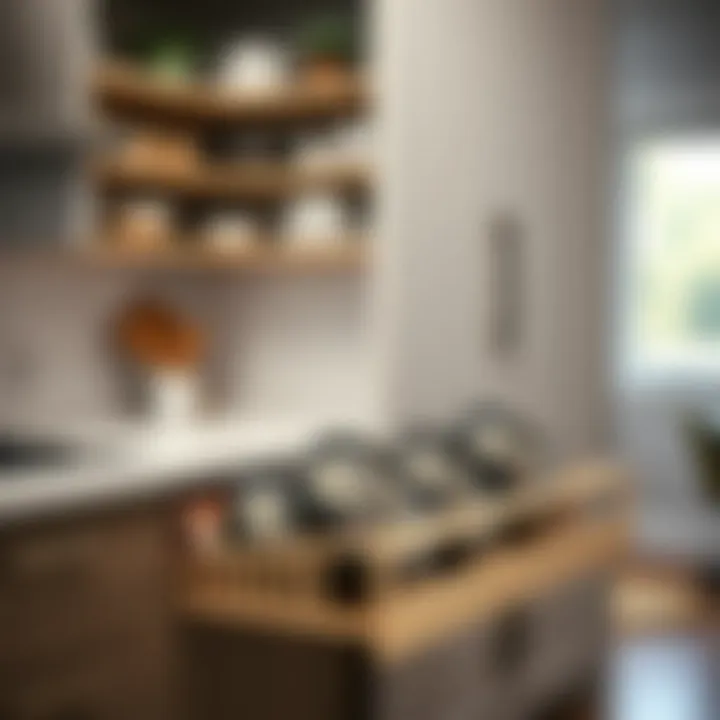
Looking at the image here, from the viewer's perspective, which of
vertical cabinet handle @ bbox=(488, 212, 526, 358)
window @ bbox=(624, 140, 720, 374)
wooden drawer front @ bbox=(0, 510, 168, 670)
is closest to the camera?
wooden drawer front @ bbox=(0, 510, 168, 670)

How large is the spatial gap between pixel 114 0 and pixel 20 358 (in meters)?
0.87

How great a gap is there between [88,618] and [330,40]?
1.54 metres

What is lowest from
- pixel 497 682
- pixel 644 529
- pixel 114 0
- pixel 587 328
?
pixel 644 529

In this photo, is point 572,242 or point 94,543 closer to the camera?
point 94,543

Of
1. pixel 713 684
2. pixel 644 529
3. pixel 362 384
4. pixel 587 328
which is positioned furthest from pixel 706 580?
pixel 362 384

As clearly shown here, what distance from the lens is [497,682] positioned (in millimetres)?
2666

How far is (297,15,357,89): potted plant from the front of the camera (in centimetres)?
293

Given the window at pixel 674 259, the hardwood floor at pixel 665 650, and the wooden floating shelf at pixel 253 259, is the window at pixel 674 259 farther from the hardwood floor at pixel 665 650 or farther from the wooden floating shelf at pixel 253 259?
the wooden floating shelf at pixel 253 259

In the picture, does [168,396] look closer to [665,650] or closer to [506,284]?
[506,284]

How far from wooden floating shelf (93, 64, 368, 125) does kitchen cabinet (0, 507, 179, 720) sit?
1.10 metres

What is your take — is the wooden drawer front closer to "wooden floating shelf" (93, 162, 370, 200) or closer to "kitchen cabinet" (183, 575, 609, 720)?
"kitchen cabinet" (183, 575, 609, 720)

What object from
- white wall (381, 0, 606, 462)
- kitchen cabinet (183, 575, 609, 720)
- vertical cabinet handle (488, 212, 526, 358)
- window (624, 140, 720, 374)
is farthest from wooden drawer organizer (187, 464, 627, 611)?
window (624, 140, 720, 374)

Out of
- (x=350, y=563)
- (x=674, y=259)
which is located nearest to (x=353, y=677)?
(x=350, y=563)

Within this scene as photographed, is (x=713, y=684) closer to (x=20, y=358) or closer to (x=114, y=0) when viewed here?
(x=20, y=358)
